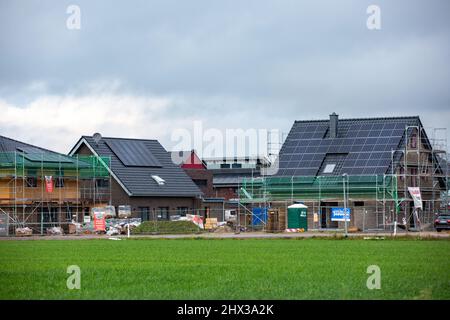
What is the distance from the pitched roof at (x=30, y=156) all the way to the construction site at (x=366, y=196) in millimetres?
14025

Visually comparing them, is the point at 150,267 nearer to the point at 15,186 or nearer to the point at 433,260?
the point at 433,260

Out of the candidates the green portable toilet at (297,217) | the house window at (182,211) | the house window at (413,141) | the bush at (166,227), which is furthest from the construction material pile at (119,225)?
the house window at (413,141)

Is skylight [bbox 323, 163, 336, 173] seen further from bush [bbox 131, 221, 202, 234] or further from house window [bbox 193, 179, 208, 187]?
house window [bbox 193, 179, 208, 187]

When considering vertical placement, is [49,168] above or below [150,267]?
above

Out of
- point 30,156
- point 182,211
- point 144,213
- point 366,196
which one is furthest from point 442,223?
point 30,156

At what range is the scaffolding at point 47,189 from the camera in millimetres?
65562

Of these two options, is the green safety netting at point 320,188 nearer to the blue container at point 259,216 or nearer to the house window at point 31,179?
the blue container at point 259,216

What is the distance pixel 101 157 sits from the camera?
242 ft

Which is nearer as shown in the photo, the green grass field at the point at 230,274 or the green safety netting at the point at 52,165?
the green grass field at the point at 230,274

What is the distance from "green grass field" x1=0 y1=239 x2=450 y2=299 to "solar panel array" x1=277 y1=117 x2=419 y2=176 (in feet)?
120

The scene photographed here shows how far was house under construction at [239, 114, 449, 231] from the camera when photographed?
69.1m

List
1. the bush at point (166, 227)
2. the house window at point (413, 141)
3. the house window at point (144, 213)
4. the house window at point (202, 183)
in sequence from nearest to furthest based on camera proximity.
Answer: the bush at point (166, 227) → the house window at point (413, 141) → the house window at point (144, 213) → the house window at point (202, 183)
